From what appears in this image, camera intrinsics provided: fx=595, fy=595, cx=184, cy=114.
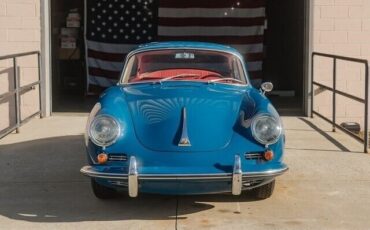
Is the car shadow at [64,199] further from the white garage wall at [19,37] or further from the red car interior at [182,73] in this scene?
the white garage wall at [19,37]

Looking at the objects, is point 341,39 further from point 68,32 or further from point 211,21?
point 68,32

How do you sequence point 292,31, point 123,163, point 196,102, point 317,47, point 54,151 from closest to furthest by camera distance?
point 123,163 < point 196,102 < point 54,151 < point 317,47 < point 292,31

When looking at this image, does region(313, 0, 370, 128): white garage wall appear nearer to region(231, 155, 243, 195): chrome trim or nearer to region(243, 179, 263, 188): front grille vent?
region(243, 179, 263, 188): front grille vent

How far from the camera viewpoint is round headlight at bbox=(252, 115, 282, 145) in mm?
4920

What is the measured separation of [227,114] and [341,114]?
5864 mm

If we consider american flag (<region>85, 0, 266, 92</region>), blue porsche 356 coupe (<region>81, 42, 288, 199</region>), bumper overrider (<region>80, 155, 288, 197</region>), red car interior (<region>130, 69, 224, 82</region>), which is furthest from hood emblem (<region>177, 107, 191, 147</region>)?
american flag (<region>85, 0, 266, 92</region>)

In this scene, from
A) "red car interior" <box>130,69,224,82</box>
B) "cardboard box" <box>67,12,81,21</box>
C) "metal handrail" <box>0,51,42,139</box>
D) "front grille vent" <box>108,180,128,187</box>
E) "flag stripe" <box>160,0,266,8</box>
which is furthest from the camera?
"cardboard box" <box>67,12,81,21</box>

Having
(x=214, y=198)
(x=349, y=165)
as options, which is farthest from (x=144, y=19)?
(x=214, y=198)

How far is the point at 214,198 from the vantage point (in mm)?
5633

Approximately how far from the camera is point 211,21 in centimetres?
1296

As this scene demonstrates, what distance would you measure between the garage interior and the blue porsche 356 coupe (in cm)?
739

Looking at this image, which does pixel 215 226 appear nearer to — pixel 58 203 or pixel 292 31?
pixel 58 203

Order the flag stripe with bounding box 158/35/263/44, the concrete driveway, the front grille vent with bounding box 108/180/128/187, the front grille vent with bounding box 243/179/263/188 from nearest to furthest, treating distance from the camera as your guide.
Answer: the front grille vent with bounding box 108/180/128/187 < the front grille vent with bounding box 243/179/263/188 < the concrete driveway < the flag stripe with bounding box 158/35/263/44

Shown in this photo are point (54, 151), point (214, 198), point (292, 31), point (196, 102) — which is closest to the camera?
point (196, 102)
